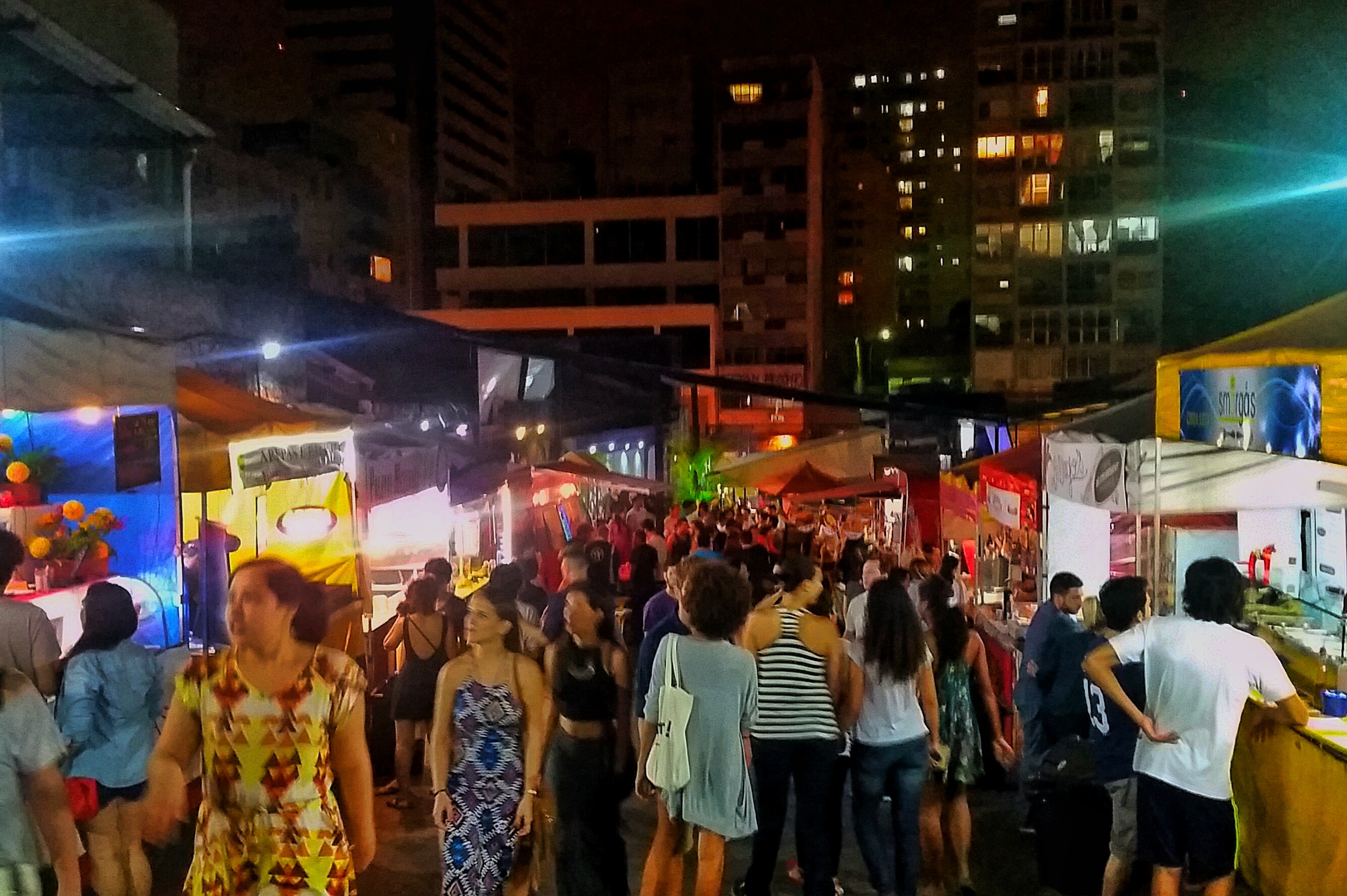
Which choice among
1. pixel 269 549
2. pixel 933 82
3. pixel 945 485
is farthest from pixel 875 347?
pixel 269 549

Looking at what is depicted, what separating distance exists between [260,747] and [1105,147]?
7264 cm

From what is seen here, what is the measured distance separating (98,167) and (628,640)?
581 centimetres

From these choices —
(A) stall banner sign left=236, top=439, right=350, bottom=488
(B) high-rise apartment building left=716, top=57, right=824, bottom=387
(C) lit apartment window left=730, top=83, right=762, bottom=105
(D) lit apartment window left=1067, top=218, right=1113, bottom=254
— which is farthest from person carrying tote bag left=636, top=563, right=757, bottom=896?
(C) lit apartment window left=730, top=83, right=762, bottom=105

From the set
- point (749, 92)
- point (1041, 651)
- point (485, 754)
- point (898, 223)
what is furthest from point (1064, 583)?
point (898, 223)

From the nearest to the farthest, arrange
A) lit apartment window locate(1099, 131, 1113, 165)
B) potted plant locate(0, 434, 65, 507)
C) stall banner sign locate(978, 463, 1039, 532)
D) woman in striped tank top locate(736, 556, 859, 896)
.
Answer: woman in striped tank top locate(736, 556, 859, 896) < potted plant locate(0, 434, 65, 507) < stall banner sign locate(978, 463, 1039, 532) < lit apartment window locate(1099, 131, 1113, 165)

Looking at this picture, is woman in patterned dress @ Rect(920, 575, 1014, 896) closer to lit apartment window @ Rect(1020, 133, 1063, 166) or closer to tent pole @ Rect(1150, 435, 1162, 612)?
tent pole @ Rect(1150, 435, 1162, 612)

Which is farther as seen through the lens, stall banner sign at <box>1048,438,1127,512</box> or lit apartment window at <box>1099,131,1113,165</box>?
lit apartment window at <box>1099,131,1113,165</box>

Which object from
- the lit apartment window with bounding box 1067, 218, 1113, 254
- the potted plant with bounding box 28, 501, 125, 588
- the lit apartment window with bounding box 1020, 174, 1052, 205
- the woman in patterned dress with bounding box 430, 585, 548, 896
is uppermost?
the lit apartment window with bounding box 1020, 174, 1052, 205

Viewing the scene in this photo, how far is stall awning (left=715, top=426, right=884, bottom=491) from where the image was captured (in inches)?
625

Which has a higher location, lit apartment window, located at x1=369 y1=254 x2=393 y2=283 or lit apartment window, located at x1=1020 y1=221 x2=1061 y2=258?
lit apartment window, located at x1=1020 y1=221 x2=1061 y2=258

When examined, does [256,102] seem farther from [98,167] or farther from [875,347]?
[875,347]

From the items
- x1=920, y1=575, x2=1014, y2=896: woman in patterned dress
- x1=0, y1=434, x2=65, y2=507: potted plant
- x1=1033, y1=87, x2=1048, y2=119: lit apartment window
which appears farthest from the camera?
x1=1033, y1=87, x2=1048, y2=119: lit apartment window

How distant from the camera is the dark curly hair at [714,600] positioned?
4078 mm

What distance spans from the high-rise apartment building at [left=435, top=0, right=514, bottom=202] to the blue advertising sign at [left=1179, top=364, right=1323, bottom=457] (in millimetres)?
94238
